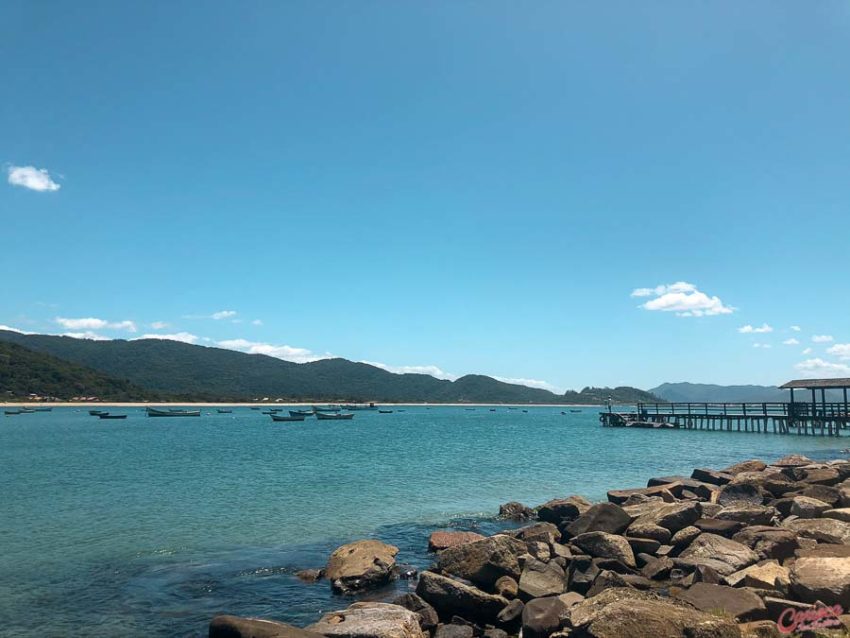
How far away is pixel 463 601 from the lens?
39.1 ft

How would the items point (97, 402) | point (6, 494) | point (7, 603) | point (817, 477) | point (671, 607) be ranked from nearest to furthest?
point (671, 607) → point (7, 603) → point (817, 477) → point (6, 494) → point (97, 402)

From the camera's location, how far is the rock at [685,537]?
14.6 m

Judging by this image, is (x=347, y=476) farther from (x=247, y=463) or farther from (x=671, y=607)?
(x=671, y=607)

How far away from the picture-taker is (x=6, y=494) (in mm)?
28312

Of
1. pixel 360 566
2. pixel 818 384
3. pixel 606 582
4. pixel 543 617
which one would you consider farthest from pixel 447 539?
pixel 818 384

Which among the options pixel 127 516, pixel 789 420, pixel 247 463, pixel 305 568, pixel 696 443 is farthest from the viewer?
pixel 789 420

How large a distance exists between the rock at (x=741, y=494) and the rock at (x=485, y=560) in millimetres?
8311

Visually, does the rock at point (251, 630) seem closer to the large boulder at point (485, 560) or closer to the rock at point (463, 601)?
the rock at point (463, 601)

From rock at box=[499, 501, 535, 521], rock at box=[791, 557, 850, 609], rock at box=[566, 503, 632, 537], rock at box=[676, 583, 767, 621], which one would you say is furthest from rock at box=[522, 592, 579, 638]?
rock at box=[499, 501, 535, 521]

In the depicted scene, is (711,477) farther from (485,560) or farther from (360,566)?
(360,566)

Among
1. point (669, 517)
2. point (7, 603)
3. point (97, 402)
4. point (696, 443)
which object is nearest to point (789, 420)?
point (696, 443)

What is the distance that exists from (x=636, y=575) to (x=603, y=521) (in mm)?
3048

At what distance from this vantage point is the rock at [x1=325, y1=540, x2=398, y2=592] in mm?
14586

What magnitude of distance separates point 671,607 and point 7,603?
1411 centimetres
